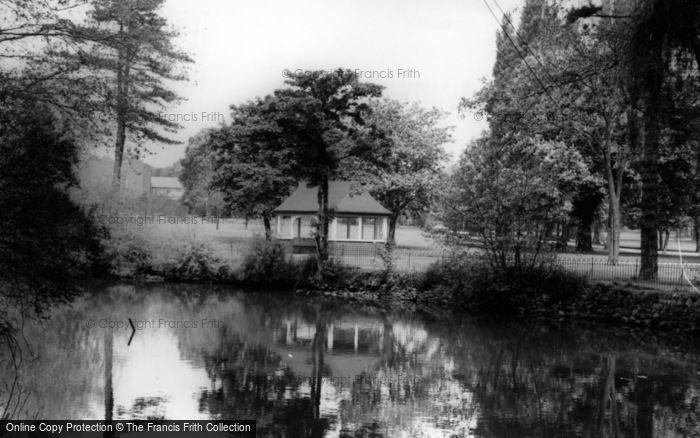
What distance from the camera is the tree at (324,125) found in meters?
30.4

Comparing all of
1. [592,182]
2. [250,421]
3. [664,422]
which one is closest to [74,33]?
[250,421]

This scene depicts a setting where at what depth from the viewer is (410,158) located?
45.2 metres

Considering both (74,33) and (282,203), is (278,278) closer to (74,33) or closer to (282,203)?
(282,203)

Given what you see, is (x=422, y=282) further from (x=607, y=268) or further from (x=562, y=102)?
(x=562, y=102)

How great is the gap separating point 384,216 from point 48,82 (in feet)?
107

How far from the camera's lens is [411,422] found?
1109 cm

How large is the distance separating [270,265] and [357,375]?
60.8 ft

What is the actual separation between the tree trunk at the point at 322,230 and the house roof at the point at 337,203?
9.15 meters

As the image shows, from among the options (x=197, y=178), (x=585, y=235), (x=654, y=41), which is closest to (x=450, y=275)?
(x=654, y=41)

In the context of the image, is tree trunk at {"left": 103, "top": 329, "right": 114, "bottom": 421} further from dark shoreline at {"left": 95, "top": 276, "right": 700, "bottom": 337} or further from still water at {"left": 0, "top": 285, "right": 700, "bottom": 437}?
dark shoreline at {"left": 95, "top": 276, "right": 700, "bottom": 337}

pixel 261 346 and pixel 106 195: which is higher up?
pixel 106 195

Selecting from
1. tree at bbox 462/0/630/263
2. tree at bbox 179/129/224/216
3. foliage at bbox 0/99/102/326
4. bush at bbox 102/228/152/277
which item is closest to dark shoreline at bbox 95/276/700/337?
tree at bbox 462/0/630/263

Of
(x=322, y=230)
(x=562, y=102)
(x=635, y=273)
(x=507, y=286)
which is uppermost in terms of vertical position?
(x=562, y=102)

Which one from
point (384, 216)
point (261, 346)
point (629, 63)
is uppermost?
point (629, 63)
